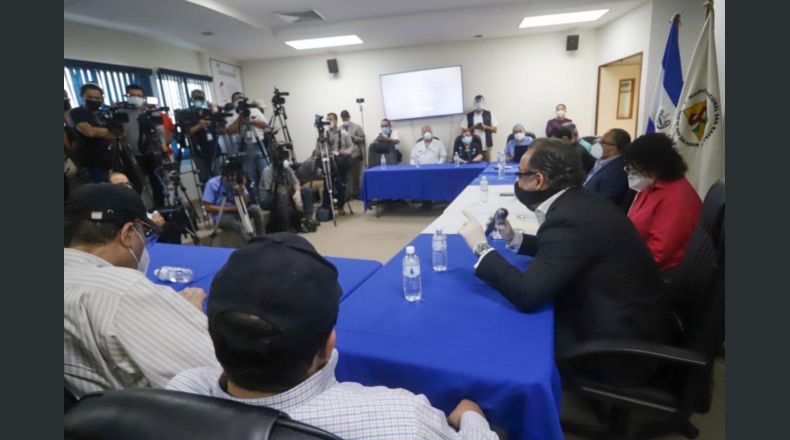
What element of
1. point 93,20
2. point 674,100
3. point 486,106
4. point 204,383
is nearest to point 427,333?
point 204,383

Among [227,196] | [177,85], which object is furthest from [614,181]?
[177,85]

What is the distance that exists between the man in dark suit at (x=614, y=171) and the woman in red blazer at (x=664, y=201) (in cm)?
62

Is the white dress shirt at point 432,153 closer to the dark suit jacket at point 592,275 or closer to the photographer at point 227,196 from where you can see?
the photographer at point 227,196

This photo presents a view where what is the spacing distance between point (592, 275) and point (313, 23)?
16.7 feet

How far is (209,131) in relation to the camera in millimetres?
5336

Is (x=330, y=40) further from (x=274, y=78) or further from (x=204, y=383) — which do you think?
(x=204, y=383)

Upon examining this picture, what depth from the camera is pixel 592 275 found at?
1.21 metres

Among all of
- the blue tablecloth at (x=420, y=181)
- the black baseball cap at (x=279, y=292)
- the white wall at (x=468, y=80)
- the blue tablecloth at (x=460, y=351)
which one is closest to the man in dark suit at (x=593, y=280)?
the blue tablecloth at (x=460, y=351)

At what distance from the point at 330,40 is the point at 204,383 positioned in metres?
6.38

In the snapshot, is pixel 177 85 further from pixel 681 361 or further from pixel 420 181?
pixel 681 361

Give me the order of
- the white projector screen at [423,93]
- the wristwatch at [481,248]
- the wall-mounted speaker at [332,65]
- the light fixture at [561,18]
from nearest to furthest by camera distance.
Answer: the wristwatch at [481,248], the light fixture at [561,18], the white projector screen at [423,93], the wall-mounted speaker at [332,65]

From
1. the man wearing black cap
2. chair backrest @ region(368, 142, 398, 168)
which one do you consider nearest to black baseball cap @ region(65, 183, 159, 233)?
the man wearing black cap

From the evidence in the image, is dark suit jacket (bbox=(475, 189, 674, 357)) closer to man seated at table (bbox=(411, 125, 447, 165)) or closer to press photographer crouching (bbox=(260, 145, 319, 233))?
press photographer crouching (bbox=(260, 145, 319, 233))

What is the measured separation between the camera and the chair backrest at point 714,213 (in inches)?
49.6
